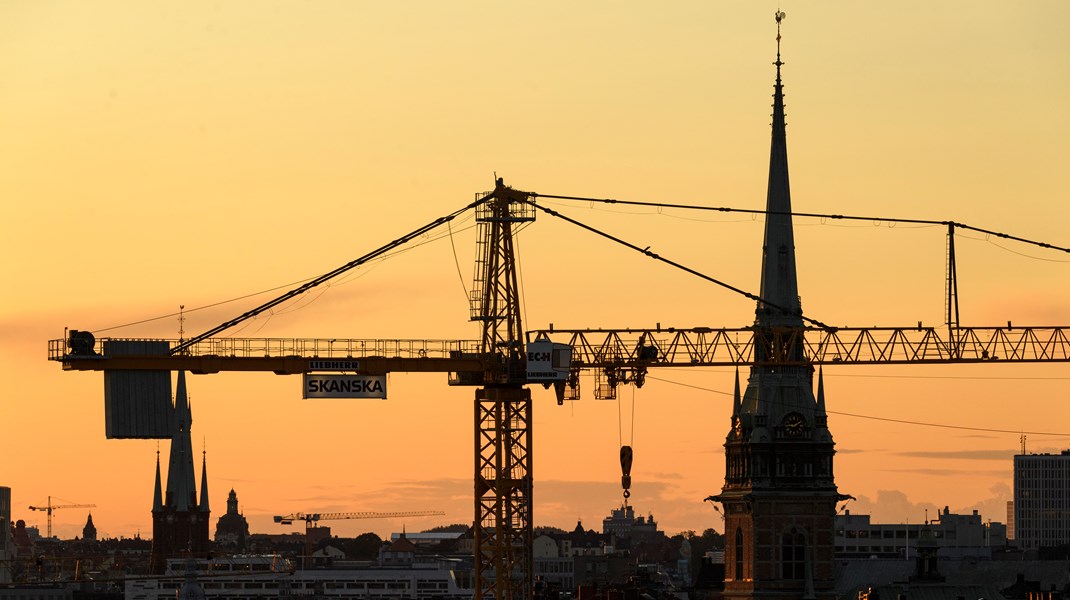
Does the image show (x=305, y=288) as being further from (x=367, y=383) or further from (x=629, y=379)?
(x=629, y=379)

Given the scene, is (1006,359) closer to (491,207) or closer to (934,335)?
(934,335)

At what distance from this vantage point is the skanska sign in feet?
548

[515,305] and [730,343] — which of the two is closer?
[515,305]

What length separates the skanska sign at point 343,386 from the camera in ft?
548

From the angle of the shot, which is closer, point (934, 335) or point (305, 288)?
point (305, 288)

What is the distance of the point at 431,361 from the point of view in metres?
170

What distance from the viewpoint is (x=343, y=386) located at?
168 m

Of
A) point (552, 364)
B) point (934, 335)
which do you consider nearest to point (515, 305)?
point (552, 364)

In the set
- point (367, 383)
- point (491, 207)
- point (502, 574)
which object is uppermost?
point (491, 207)

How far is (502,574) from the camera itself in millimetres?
172000

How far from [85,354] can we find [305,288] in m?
15.5

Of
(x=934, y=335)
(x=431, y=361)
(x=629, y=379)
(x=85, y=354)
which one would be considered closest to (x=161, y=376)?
(x=85, y=354)

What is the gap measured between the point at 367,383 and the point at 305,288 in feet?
27.9

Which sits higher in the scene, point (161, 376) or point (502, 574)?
point (161, 376)
